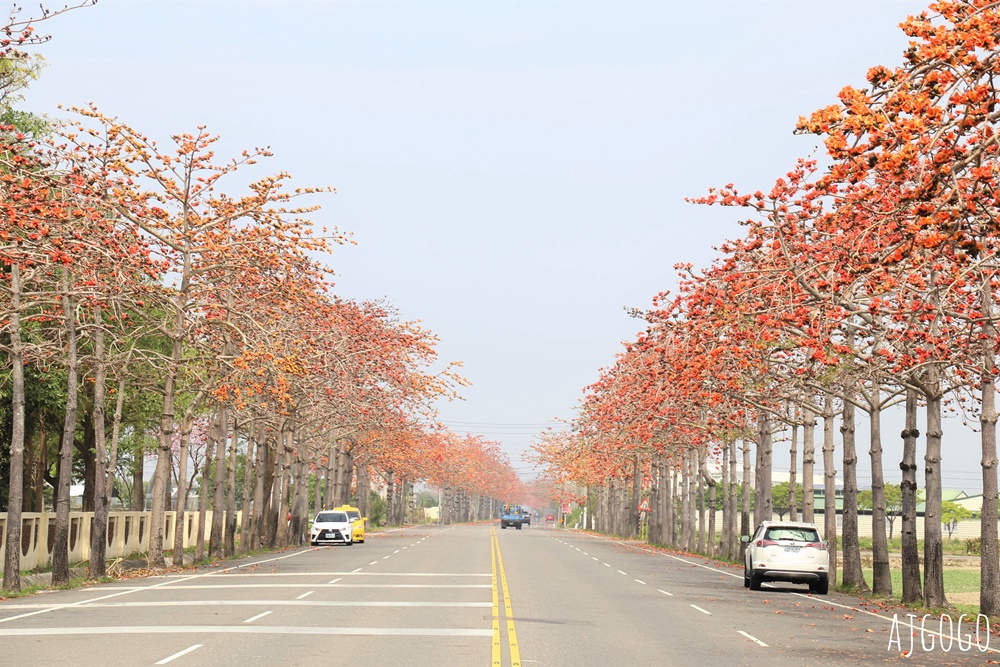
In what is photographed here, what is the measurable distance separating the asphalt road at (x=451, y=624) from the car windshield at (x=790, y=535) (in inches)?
53.2

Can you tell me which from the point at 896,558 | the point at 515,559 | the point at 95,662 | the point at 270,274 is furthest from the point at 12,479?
the point at 896,558

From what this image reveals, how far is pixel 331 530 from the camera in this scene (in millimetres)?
55344

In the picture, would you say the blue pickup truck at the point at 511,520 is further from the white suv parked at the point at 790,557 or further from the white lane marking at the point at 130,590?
the white suv parked at the point at 790,557

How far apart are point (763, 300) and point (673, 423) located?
1955cm

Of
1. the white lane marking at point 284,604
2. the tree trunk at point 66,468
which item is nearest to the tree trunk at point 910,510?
the white lane marking at point 284,604

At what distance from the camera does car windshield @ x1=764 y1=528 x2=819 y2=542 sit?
96.1 feet

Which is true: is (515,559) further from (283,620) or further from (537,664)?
(537,664)

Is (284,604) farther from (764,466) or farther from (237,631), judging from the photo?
(764,466)

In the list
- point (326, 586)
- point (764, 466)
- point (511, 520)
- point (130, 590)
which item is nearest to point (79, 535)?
point (130, 590)

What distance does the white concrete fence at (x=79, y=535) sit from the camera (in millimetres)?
32594

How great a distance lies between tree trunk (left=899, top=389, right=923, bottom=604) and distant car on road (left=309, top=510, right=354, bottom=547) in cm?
3302

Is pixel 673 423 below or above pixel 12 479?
above

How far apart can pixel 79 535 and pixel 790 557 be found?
72.2 ft

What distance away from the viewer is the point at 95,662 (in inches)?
527
